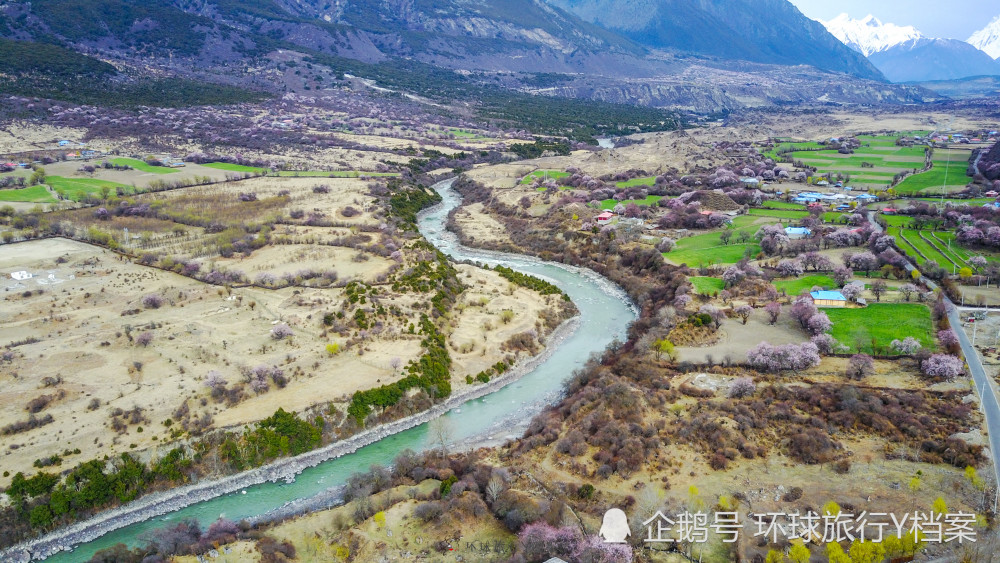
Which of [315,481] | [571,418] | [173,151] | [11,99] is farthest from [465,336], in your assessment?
[11,99]

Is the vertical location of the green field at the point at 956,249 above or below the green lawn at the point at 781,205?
above

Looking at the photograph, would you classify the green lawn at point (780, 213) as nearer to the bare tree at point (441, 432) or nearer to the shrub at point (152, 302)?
the bare tree at point (441, 432)

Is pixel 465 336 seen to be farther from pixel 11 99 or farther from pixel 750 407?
pixel 11 99

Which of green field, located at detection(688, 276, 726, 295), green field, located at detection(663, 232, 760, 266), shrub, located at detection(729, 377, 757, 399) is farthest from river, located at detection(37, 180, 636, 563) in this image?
→ shrub, located at detection(729, 377, 757, 399)

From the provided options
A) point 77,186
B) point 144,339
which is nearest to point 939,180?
point 144,339

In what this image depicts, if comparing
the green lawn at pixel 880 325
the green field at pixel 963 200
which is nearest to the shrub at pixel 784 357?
the green lawn at pixel 880 325

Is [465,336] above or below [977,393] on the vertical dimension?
below

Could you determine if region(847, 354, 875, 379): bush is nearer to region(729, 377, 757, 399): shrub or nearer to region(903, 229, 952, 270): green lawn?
region(729, 377, 757, 399): shrub
